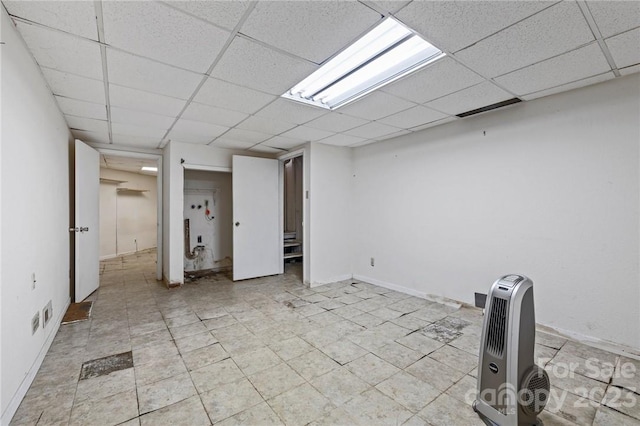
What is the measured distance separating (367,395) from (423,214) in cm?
267

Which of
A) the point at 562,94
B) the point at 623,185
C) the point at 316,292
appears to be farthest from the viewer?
the point at 316,292

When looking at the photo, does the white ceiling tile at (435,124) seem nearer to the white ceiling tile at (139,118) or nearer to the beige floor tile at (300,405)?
the white ceiling tile at (139,118)

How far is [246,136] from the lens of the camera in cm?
412

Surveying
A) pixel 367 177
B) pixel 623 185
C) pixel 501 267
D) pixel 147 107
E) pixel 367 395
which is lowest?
pixel 367 395

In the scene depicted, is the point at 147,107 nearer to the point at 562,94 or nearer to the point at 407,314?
the point at 407,314

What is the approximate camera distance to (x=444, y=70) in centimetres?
218

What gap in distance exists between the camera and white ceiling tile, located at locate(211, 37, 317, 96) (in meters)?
1.90

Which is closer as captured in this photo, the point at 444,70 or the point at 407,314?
the point at 444,70

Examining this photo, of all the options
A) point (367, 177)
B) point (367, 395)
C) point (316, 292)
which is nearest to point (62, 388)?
point (367, 395)

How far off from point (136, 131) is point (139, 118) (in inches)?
27.0

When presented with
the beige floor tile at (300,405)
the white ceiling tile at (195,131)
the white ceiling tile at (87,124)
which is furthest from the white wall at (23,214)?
the beige floor tile at (300,405)

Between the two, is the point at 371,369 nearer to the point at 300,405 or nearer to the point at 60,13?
the point at 300,405

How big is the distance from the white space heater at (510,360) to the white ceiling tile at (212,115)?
2.96 metres

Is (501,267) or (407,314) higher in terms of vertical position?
(501,267)
